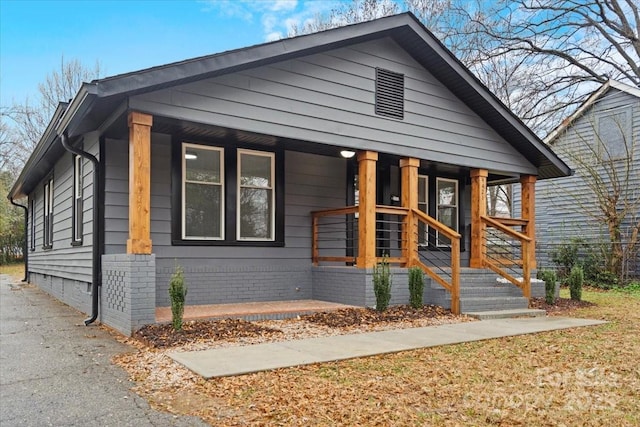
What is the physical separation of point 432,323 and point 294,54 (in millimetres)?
4422

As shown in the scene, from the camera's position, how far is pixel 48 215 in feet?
40.0

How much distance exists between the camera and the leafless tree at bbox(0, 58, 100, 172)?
969 inches

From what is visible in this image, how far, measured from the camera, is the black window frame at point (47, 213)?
11.8 metres

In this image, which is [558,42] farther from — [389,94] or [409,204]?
[409,204]

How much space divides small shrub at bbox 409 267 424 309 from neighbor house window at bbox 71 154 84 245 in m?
5.52

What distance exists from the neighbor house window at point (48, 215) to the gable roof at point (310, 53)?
0.46m

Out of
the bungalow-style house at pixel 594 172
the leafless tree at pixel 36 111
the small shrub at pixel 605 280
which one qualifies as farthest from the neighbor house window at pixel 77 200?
the leafless tree at pixel 36 111

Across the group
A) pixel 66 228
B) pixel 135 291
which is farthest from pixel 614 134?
pixel 66 228

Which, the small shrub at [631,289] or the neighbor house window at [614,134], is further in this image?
the neighbor house window at [614,134]

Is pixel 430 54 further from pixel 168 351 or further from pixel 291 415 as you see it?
pixel 291 415

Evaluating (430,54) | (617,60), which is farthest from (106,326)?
(617,60)

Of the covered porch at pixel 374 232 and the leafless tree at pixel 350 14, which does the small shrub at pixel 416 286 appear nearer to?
the covered porch at pixel 374 232

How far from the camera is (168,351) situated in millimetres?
5172

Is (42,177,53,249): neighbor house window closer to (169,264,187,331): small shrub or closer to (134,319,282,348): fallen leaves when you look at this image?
(134,319,282,348): fallen leaves
